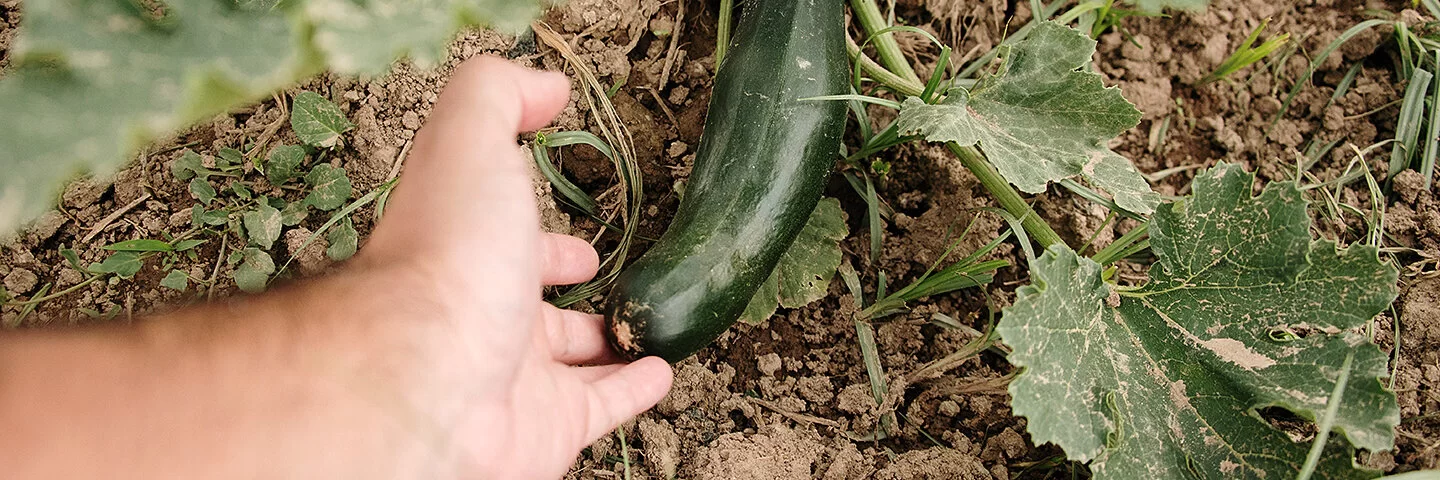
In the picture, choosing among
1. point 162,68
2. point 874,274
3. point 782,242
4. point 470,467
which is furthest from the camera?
point 874,274

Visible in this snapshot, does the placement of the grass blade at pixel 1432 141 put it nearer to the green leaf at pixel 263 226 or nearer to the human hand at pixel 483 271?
the human hand at pixel 483 271

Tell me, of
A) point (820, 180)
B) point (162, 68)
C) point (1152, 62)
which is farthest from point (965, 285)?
point (162, 68)

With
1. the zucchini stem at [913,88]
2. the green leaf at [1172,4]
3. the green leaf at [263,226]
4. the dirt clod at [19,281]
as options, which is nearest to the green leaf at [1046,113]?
the zucchini stem at [913,88]

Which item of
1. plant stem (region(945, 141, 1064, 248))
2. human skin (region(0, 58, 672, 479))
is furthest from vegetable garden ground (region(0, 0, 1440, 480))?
human skin (region(0, 58, 672, 479))

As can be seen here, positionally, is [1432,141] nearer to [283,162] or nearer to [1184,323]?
[1184,323]

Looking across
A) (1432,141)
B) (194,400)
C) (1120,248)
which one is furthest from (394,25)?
(1432,141)

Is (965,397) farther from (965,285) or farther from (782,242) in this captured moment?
(782,242)

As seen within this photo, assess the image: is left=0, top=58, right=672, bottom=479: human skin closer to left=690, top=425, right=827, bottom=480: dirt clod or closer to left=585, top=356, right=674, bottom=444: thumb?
left=585, top=356, right=674, bottom=444: thumb

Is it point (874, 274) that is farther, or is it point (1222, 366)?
point (874, 274)
